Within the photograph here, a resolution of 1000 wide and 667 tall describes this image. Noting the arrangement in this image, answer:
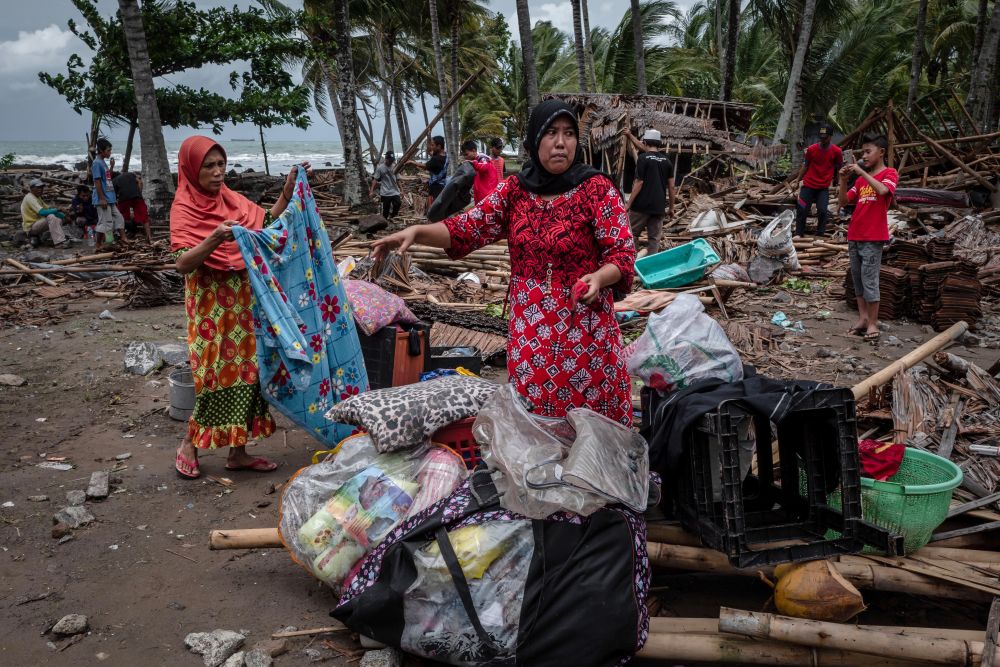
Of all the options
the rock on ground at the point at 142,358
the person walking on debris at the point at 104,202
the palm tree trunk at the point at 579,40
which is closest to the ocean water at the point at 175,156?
the palm tree trunk at the point at 579,40

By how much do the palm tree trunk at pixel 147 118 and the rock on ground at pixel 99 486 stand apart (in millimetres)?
9777

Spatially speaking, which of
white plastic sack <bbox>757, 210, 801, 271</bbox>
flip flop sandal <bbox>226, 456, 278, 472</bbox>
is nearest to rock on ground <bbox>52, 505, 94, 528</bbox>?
flip flop sandal <bbox>226, 456, 278, 472</bbox>

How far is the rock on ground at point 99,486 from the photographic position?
3.85 meters

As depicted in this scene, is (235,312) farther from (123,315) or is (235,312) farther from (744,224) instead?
(744,224)

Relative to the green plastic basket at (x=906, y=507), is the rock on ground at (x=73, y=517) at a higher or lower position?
lower

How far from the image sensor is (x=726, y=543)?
2377 mm

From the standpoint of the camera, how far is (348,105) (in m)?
14.8

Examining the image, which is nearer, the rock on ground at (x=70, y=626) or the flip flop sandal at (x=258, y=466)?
the rock on ground at (x=70, y=626)

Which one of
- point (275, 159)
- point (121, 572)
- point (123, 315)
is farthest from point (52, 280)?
point (275, 159)

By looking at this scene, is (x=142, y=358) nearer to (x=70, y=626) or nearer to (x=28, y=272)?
(x=70, y=626)

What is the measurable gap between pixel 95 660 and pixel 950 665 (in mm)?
2962

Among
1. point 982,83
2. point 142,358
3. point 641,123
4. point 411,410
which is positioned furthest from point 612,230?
point 982,83

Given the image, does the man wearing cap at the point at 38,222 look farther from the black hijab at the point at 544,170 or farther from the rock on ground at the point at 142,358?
the black hijab at the point at 544,170

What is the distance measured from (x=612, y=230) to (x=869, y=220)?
4.75 meters
